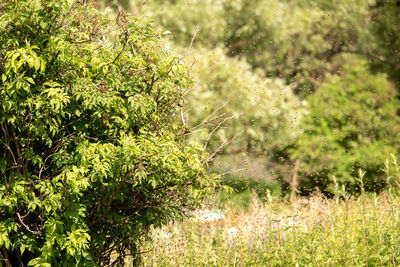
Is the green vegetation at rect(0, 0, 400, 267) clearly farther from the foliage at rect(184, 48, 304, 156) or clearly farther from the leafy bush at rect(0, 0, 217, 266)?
the foliage at rect(184, 48, 304, 156)

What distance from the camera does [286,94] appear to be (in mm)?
11844

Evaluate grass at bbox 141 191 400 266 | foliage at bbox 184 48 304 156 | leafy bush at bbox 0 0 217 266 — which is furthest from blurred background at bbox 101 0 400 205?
leafy bush at bbox 0 0 217 266

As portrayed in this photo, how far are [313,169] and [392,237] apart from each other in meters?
7.00

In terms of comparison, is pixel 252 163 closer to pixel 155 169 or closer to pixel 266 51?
pixel 266 51

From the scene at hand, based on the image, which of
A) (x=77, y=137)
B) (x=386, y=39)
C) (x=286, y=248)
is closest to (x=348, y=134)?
(x=386, y=39)

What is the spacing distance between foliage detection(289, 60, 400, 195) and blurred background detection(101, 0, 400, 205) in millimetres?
25

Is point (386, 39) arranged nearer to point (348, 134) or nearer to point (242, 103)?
point (348, 134)

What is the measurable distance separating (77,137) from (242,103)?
7.27 metres

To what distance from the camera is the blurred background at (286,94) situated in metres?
11.2

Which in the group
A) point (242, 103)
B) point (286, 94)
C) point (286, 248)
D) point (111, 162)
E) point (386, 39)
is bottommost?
point (242, 103)

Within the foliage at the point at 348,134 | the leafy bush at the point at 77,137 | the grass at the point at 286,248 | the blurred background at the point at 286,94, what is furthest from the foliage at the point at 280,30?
the leafy bush at the point at 77,137

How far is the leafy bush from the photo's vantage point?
390cm

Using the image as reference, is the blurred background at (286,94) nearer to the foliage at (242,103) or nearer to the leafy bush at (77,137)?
the foliage at (242,103)

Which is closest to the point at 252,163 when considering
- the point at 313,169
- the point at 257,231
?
the point at 313,169
